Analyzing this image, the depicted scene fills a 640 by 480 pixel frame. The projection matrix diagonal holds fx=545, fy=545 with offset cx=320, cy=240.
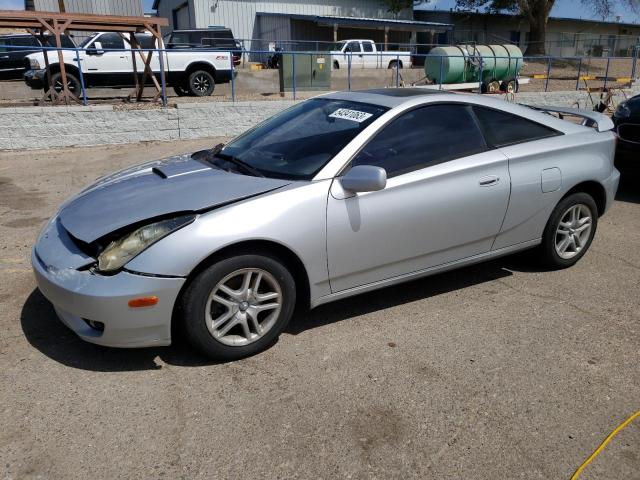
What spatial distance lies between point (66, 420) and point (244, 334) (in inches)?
39.8

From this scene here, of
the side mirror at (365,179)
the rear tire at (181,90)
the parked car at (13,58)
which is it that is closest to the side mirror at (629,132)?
the side mirror at (365,179)

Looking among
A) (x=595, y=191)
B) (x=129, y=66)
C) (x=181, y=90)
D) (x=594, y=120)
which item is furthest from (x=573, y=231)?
(x=181, y=90)

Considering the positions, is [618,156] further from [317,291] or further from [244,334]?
[244,334]

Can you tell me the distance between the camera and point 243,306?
10.2 feet

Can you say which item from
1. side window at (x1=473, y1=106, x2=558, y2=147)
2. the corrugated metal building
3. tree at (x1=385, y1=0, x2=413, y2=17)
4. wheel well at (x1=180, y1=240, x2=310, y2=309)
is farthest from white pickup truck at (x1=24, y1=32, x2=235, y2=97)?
tree at (x1=385, y1=0, x2=413, y2=17)

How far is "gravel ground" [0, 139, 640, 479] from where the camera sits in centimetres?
244

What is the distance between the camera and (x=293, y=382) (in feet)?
9.89

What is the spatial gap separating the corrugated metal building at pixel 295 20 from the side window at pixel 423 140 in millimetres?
29586

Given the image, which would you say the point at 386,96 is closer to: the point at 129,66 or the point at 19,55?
the point at 129,66

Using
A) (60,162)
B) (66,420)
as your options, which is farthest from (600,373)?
(60,162)

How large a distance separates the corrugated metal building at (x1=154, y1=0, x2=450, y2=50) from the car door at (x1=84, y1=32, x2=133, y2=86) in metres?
17.9

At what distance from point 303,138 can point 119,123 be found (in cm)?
798

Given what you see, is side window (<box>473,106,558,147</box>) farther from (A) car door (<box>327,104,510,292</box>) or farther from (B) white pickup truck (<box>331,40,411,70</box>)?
(B) white pickup truck (<box>331,40,411,70</box>)

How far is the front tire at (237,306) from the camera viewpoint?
2.96 metres
